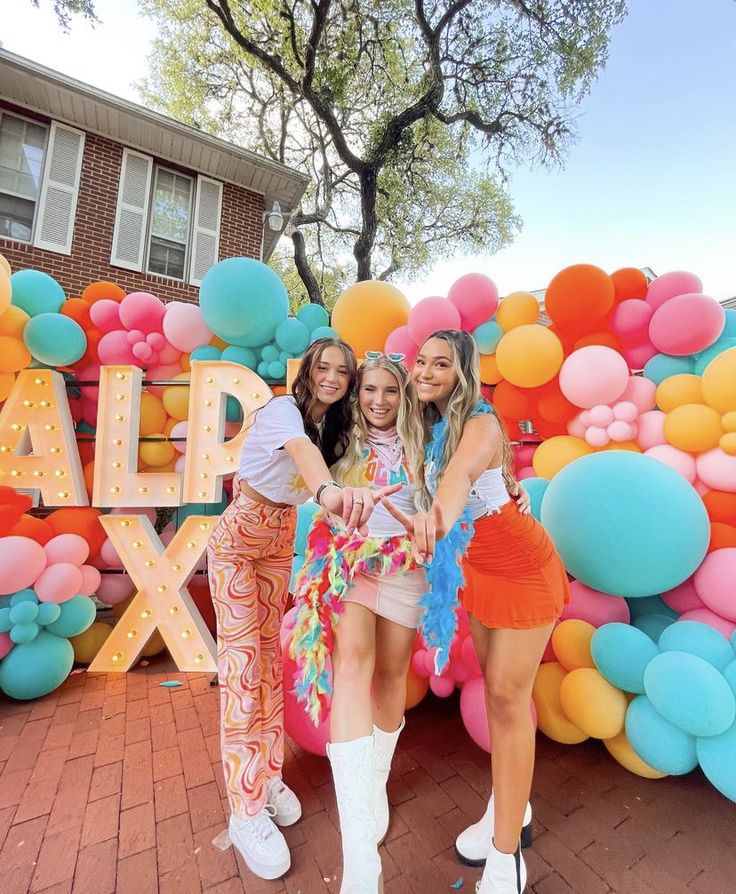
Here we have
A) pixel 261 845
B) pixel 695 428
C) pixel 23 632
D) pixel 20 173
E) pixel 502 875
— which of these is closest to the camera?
pixel 502 875

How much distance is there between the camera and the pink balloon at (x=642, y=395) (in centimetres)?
233

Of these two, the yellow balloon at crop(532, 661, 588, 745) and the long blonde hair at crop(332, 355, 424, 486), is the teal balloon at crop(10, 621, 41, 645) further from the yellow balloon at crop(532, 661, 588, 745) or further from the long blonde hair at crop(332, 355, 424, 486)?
the yellow balloon at crop(532, 661, 588, 745)

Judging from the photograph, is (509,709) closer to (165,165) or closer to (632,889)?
(632,889)

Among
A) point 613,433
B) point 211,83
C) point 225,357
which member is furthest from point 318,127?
point 613,433

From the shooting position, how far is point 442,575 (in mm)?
1410

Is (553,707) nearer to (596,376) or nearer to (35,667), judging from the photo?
(596,376)

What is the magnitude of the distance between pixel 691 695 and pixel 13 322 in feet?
13.8

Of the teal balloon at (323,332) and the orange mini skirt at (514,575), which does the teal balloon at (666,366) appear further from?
the teal balloon at (323,332)

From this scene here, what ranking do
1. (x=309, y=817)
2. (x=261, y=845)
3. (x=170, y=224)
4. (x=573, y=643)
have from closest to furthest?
(x=261, y=845) < (x=309, y=817) < (x=573, y=643) < (x=170, y=224)

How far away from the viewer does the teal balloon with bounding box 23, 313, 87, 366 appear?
2.96 metres

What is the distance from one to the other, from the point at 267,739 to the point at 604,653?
143 cm

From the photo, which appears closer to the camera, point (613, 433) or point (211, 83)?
point (613, 433)

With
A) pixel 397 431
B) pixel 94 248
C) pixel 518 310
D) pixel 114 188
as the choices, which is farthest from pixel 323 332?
pixel 114 188

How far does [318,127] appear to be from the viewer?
860cm
